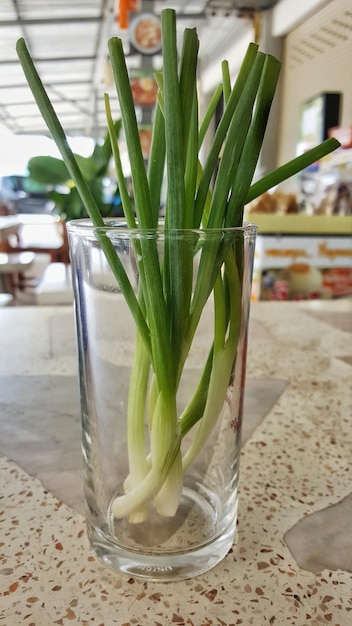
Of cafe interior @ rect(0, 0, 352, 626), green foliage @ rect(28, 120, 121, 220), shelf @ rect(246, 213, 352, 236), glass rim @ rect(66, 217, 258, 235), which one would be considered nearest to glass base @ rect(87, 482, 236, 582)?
cafe interior @ rect(0, 0, 352, 626)

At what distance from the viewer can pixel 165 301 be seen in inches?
8.3

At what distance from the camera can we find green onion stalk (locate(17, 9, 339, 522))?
20cm

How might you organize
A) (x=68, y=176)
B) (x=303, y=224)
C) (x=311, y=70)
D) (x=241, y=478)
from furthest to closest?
(x=311, y=70)
(x=303, y=224)
(x=68, y=176)
(x=241, y=478)

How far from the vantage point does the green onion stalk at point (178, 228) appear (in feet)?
0.65

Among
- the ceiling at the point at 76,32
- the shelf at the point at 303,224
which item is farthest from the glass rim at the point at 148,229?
the ceiling at the point at 76,32

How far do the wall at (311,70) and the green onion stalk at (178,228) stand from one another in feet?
4.36

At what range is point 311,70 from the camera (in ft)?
8.20

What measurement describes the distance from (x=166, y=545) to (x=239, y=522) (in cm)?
5

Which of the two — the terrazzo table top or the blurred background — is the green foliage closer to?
the blurred background

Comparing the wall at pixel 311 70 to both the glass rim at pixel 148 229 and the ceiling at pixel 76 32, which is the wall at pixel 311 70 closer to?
the ceiling at pixel 76 32

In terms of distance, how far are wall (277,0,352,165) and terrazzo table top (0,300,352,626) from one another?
1.24 m

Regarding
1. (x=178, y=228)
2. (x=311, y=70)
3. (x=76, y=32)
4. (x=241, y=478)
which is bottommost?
(x=241, y=478)

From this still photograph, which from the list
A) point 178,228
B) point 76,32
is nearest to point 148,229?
point 178,228

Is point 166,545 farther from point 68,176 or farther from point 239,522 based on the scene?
point 68,176
